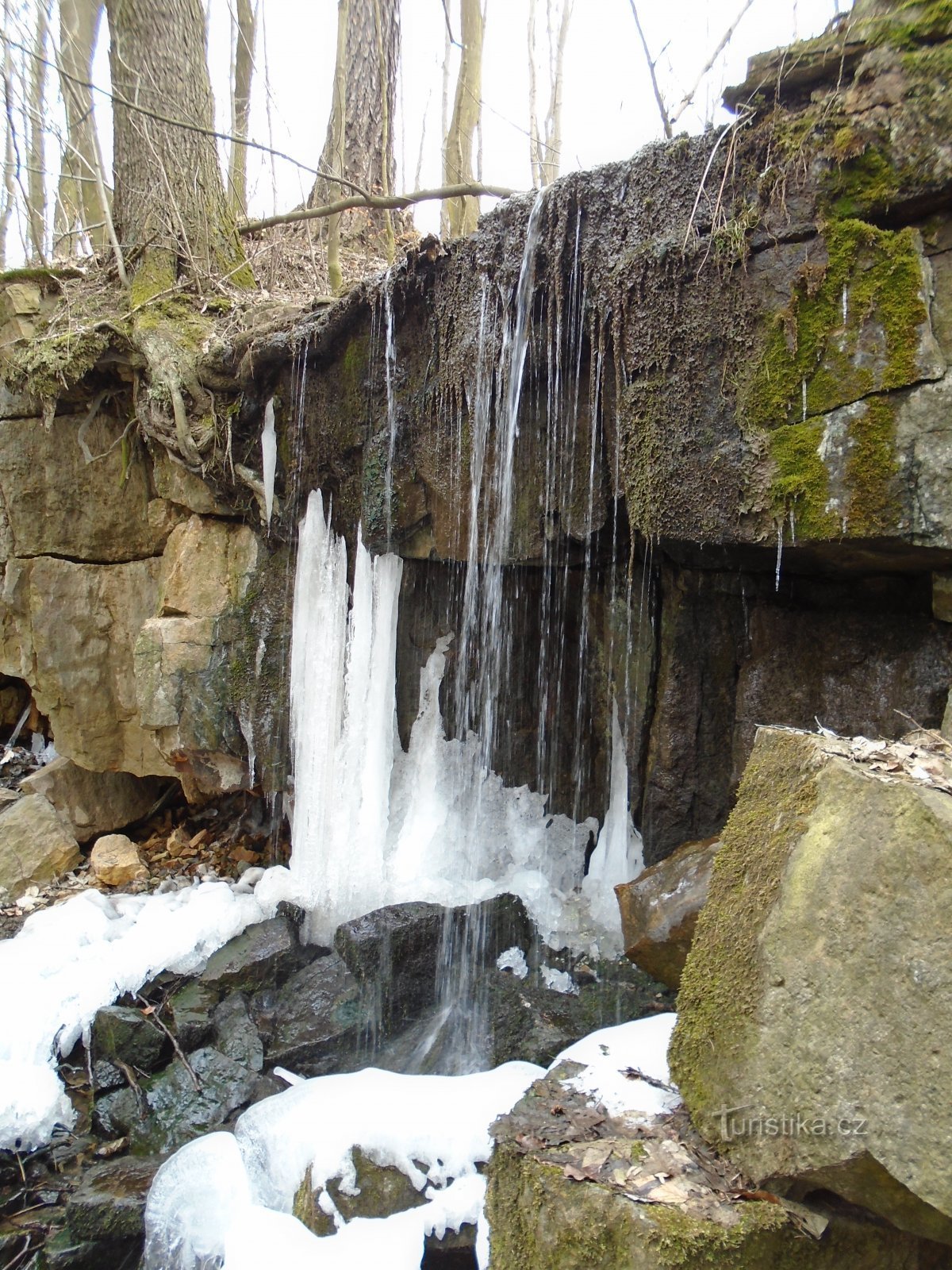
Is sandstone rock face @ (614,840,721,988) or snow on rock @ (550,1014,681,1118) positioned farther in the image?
sandstone rock face @ (614,840,721,988)

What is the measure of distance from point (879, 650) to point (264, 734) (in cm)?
390

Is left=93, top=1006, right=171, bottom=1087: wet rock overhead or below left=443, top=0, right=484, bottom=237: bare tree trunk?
below

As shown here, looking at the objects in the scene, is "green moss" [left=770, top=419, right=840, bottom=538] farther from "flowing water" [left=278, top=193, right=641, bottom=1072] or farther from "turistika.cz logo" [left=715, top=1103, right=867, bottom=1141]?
"turistika.cz logo" [left=715, top=1103, right=867, bottom=1141]

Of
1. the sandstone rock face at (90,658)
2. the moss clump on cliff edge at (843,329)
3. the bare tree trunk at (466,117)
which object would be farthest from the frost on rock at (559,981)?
the bare tree trunk at (466,117)

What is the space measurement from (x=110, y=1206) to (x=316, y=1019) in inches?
47.3

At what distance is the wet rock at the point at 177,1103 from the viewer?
4020 millimetres

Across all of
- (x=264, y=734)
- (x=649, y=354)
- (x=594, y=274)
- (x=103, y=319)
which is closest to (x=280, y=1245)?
(x=264, y=734)

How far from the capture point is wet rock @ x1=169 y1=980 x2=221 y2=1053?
14.7 ft

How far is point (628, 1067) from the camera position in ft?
9.25

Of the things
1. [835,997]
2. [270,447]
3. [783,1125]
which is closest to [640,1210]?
[783,1125]

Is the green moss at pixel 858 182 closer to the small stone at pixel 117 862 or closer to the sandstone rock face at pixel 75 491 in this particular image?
the sandstone rock face at pixel 75 491

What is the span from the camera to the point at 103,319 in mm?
6316

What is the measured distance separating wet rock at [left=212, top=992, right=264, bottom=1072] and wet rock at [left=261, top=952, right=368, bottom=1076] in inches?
2.4

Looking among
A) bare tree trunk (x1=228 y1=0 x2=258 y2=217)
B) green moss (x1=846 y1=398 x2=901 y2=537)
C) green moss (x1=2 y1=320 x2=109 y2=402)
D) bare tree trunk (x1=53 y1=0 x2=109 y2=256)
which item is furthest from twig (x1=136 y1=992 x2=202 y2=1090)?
bare tree trunk (x1=228 y1=0 x2=258 y2=217)
